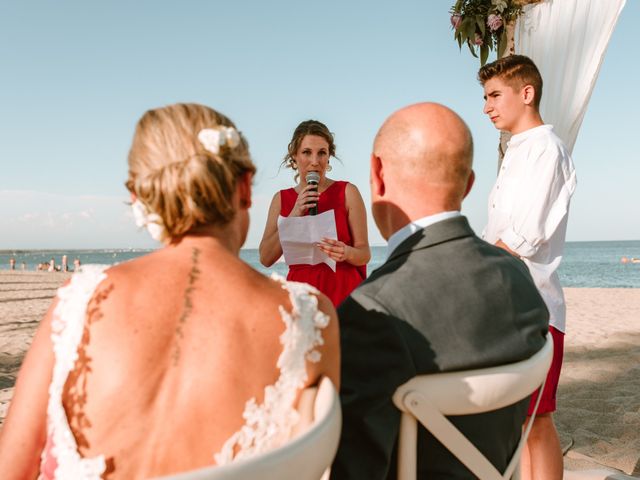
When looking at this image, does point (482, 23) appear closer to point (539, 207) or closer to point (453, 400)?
point (539, 207)

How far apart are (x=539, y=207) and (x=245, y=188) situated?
1.86m

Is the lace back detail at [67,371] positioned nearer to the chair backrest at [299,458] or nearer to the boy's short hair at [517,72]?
the chair backrest at [299,458]

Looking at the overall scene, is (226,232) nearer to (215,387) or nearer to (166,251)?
(166,251)

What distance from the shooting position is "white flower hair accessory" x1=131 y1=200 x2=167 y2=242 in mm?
1406

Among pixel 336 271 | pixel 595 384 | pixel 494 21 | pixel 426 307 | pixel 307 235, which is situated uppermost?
pixel 494 21

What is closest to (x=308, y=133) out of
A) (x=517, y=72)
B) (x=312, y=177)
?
(x=312, y=177)

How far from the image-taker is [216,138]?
1.38m

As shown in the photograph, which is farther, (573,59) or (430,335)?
(573,59)

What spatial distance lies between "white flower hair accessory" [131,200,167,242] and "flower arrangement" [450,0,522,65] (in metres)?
6.18

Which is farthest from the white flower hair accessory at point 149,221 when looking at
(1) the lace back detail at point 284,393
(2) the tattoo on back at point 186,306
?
(1) the lace back detail at point 284,393

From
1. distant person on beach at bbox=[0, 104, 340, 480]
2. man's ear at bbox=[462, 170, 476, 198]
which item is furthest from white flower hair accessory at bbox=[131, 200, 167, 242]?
man's ear at bbox=[462, 170, 476, 198]

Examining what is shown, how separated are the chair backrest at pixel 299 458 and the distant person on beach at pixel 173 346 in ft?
0.58

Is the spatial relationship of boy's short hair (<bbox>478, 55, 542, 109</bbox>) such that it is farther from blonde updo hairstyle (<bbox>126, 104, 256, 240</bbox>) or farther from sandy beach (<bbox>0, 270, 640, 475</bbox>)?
sandy beach (<bbox>0, 270, 640, 475</bbox>)

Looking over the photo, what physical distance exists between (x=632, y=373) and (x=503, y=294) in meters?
5.99
